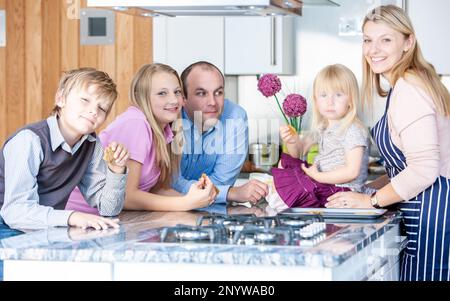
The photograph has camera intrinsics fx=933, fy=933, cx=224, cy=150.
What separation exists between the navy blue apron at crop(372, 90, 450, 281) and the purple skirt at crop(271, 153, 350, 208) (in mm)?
365

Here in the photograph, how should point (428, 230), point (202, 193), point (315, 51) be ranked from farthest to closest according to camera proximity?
point (315, 51) < point (202, 193) < point (428, 230)

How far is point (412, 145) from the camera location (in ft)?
9.20

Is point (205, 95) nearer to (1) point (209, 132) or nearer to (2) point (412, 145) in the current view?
(1) point (209, 132)

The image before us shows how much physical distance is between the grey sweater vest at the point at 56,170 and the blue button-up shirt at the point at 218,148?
612mm

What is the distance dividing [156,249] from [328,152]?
139cm

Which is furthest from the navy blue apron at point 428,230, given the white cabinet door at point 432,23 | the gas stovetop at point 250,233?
the white cabinet door at point 432,23

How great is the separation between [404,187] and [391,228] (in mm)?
187

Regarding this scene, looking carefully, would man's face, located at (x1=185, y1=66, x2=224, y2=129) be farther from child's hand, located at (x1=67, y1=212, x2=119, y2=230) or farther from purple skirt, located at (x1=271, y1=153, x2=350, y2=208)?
child's hand, located at (x1=67, y1=212, x2=119, y2=230)

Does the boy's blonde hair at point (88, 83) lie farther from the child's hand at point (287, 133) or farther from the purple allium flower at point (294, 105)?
the purple allium flower at point (294, 105)

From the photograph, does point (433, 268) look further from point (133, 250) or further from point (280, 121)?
point (280, 121)

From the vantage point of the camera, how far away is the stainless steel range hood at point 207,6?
282 centimetres

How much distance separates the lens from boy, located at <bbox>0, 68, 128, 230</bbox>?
2.69 metres

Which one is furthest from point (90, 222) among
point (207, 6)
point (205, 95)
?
point (205, 95)
